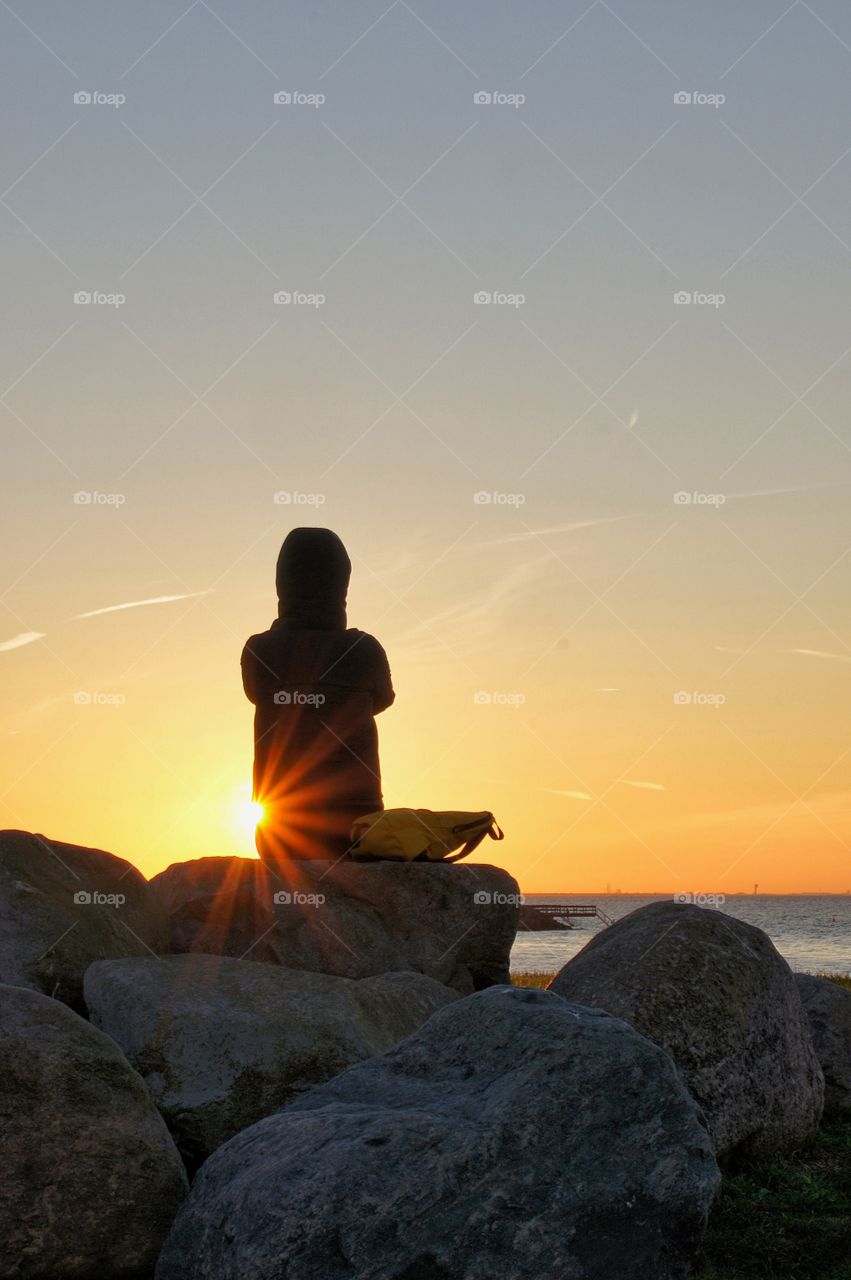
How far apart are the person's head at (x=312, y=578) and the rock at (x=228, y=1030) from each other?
4323 millimetres

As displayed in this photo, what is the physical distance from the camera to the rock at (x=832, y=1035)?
430 inches

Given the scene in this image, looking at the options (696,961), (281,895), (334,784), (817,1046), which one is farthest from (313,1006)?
(817,1046)

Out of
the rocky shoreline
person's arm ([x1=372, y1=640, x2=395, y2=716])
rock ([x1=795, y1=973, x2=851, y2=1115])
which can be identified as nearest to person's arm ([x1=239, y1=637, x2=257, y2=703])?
person's arm ([x1=372, y1=640, x2=395, y2=716])

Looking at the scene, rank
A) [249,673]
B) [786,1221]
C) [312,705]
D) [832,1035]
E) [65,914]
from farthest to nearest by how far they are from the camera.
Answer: [249,673] < [312,705] < [832,1035] < [65,914] < [786,1221]

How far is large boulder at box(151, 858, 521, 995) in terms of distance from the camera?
1061cm

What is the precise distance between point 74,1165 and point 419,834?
5006mm

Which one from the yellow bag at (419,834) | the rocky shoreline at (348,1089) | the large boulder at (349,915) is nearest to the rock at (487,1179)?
the rocky shoreline at (348,1089)

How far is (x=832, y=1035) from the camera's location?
1130 centimetres

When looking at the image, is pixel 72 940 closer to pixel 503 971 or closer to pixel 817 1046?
pixel 503 971

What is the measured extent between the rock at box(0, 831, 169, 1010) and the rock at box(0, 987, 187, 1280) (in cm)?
250

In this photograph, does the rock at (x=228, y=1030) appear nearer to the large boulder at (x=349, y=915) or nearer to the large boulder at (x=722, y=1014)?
the large boulder at (x=349, y=915)

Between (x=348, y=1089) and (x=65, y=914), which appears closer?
(x=348, y=1089)

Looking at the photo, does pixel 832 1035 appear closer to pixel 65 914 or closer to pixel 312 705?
pixel 312 705

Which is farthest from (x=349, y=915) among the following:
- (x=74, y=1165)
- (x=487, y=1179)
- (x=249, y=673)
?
(x=487, y=1179)
